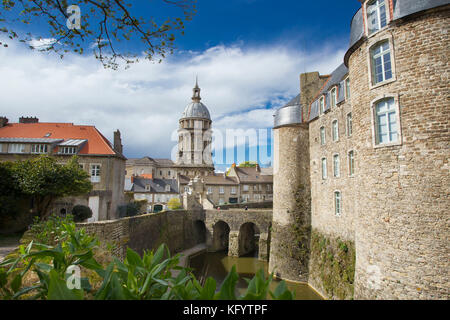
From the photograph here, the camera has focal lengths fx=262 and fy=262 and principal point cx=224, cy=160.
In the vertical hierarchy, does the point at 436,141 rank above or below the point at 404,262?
above

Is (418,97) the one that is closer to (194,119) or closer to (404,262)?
(404,262)

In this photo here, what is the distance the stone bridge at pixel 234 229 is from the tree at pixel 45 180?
12.7 metres

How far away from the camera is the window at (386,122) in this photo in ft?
23.7

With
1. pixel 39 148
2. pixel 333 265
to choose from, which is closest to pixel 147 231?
pixel 333 265

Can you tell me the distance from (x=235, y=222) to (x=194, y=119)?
4164 cm

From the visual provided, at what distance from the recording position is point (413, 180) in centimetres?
670

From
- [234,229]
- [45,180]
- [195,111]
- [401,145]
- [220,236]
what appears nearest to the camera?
[401,145]

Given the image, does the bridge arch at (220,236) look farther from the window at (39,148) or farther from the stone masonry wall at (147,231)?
the window at (39,148)

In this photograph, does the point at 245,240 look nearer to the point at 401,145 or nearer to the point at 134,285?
the point at 401,145

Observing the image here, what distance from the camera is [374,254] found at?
24.1 ft

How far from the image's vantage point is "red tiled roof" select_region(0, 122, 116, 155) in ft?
74.3

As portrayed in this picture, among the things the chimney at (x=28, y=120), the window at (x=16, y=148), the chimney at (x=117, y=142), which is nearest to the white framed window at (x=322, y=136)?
the chimney at (x=117, y=142)

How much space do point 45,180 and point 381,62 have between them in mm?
16871
